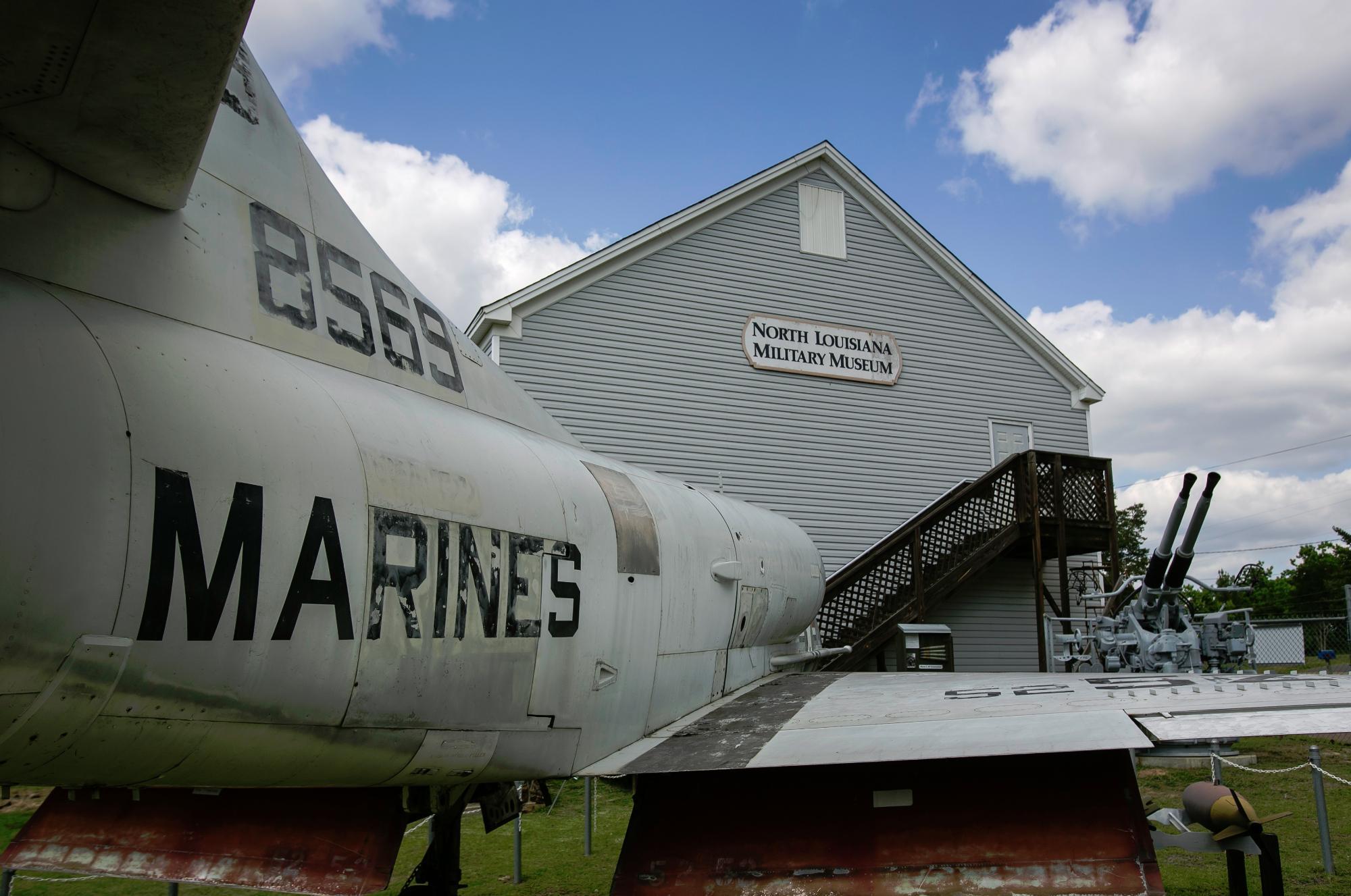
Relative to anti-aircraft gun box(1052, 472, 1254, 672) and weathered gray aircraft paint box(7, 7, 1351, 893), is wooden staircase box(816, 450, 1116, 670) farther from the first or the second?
weathered gray aircraft paint box(7, 7, 1351, 893)

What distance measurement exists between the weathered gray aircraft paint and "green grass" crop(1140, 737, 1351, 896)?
7.89 ft

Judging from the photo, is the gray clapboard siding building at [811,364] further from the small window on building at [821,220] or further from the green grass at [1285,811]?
the green grass at [1285,811]

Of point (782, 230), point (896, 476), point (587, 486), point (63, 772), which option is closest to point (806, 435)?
point (896, 476)

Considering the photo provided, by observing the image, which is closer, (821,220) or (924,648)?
(924,648)

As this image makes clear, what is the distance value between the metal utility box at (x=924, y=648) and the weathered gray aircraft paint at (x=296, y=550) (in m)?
7.13

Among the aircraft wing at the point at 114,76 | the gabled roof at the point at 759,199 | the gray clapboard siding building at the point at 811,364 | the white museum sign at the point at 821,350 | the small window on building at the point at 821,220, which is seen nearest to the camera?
the aircraft wing at the point at 114,76

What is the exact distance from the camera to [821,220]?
18266 millimetres

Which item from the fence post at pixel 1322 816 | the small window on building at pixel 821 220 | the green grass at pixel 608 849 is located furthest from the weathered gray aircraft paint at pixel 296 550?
the small window on building at pixel 821 220

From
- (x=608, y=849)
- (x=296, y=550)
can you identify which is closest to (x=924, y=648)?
(x=608, y=849)

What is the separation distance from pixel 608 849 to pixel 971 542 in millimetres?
9799

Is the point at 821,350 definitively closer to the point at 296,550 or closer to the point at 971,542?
the point at 971,542

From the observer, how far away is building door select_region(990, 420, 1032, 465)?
1891 centimetres

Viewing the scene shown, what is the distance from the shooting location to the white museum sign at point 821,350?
56.3 ft

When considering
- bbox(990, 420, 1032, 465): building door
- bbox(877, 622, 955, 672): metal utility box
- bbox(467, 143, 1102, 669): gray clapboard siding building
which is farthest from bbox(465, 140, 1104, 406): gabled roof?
bbox(877, 622, 955, 672): metal utility box
